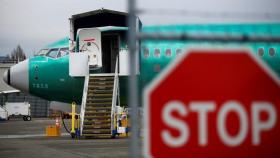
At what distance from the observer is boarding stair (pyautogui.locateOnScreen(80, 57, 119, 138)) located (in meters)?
17.8

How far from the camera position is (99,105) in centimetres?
1875

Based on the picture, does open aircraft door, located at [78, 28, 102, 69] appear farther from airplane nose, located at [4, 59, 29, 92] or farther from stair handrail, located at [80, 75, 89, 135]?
airplane nose, located at [4, 59, 29, 92]

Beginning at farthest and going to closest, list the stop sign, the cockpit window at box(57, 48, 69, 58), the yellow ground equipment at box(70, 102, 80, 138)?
the cockpit window at box(57, 48, 69, 58)
the yellow ground equipment at box(70, 102, 80, 138)
the stop sign

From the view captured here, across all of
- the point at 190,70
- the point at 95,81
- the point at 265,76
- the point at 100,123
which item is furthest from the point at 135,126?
the point at 95,81

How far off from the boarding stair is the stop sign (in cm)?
1436

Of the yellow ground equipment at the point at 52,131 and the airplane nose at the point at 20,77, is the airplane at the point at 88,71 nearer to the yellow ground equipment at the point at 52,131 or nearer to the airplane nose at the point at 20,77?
the airplane nose at the point at 20,77

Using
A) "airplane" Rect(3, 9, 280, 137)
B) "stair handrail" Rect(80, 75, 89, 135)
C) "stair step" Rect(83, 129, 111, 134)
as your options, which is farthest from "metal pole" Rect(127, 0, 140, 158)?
"stair handrail" Rect(80, 75, 89, 135)

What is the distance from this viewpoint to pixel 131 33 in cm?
336

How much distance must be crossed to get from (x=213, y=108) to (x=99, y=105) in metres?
15.6

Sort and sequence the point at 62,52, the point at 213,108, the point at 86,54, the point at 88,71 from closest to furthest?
1. the point at 213,108
2. the point at 86,54
3. the point at 88,71
4. the point at 62,52

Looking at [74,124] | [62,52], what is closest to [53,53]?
[62,52]

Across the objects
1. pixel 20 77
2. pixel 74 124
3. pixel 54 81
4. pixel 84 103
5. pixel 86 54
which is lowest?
pixel 74 124

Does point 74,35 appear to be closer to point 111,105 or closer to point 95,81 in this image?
point 95,81

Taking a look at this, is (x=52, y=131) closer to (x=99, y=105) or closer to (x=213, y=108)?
(x=99, y=105)
